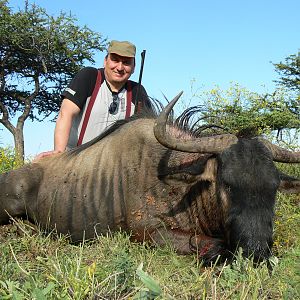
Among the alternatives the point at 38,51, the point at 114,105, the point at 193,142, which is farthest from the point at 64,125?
the point at 38,51

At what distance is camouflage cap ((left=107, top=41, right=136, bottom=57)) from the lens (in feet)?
18.5

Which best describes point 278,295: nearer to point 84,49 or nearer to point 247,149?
point 247,149

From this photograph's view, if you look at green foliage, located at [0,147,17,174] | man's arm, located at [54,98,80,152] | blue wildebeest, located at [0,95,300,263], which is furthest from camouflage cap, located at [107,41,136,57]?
green foliage, located at [0,147,17,174]

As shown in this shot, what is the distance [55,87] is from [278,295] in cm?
2544

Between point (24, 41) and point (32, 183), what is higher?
point (24, 41)

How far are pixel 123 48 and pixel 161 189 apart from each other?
79.7 inches

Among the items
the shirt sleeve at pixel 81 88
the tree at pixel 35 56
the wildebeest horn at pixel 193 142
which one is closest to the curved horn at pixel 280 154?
the wildebeest horn at pixel 193 142

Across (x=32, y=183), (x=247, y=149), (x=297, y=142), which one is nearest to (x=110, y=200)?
(x=32, y=183)

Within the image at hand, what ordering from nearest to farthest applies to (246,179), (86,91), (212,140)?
(246,179) → (212,140) → (86,91)

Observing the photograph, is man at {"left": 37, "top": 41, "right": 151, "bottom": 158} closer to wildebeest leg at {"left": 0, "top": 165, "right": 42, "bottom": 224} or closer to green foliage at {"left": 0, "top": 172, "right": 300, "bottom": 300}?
wildebeest leg at {"left": 0, "top": 165, "right": 42, "bottom": 224}

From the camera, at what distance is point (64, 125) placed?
5.36m

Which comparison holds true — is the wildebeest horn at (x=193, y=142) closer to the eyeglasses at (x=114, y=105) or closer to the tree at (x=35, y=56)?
the eyeglasses at (x=114, y=105)

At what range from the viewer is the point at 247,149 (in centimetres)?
380

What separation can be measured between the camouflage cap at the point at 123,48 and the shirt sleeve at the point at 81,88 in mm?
348
